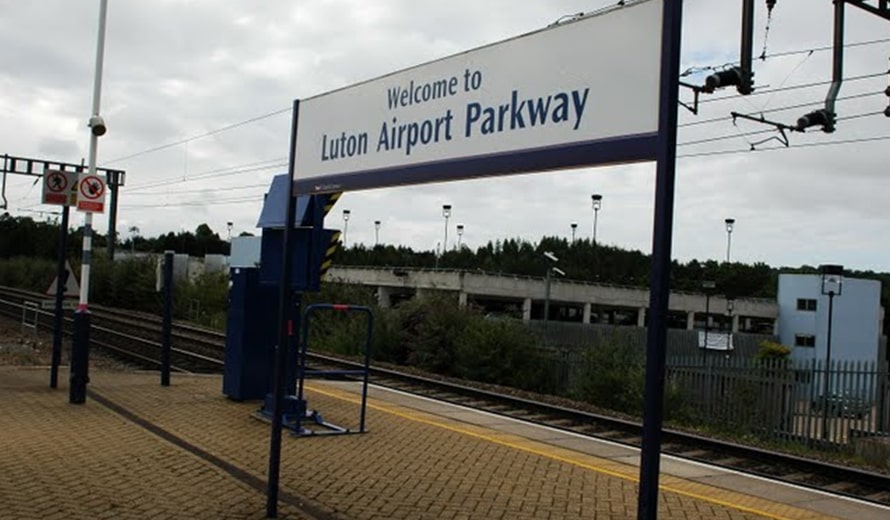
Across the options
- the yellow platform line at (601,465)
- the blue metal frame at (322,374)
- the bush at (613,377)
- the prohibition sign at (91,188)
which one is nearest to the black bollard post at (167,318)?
the prohibition sign at (91,188)

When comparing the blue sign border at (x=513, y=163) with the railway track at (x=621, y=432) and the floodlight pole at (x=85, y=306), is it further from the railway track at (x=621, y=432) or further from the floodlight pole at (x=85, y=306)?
the floodlight pole at (x=85, y=306)

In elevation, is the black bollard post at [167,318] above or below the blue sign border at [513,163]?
below

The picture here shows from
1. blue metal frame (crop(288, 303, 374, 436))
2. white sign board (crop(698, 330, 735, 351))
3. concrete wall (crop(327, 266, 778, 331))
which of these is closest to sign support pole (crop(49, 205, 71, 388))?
blue metal frame (crop(288, 303, 374, 436))

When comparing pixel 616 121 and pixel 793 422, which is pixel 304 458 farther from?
pixel 793 422

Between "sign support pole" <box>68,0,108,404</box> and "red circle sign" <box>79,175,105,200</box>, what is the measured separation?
120mm

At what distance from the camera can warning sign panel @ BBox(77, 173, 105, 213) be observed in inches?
440

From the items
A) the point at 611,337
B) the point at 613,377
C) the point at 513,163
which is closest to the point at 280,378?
the point at 513,163

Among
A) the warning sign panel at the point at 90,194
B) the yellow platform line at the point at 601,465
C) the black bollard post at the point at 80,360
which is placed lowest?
the yellow platform line at the point at 601,465

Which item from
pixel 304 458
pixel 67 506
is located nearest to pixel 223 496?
pixel 67 506

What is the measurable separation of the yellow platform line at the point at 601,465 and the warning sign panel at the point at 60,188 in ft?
15.1

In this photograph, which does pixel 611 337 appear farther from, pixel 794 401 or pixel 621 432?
pixel 621 432

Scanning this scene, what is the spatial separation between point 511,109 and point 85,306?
850 centimetres

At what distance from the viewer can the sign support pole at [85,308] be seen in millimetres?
10898

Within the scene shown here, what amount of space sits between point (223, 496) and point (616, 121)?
176 inches
